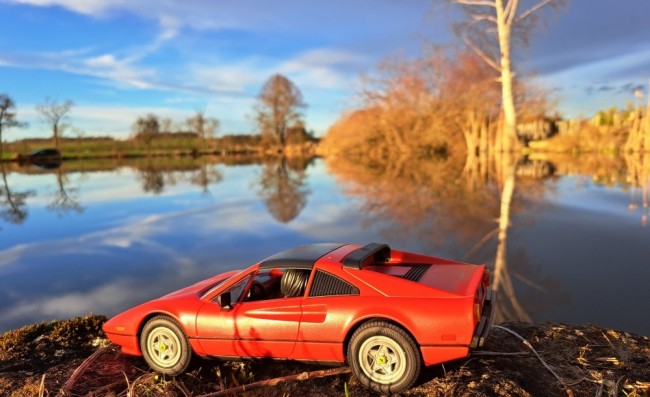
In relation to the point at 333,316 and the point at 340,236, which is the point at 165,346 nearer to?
the point at 333,316

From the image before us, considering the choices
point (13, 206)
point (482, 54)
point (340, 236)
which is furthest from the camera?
point (482, 54)

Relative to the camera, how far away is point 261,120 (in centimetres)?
6838

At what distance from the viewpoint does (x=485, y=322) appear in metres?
4.10

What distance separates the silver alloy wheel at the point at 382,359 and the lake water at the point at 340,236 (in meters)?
2.57

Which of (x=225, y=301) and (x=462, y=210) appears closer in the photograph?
(x=225, y=301)

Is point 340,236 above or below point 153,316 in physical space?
below

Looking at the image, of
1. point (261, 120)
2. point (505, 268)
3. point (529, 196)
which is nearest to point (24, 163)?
point (261, 120)

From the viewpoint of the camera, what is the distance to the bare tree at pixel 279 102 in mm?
67625

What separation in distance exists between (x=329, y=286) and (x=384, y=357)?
726 millimetres

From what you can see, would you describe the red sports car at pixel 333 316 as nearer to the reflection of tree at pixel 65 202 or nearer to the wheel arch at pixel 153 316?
the wheel arch at pixel 153 316

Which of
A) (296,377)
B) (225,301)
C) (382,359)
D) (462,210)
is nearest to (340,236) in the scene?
(462,210)

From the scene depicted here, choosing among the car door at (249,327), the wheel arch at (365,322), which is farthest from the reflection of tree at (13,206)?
the wheel arch at (365,322)

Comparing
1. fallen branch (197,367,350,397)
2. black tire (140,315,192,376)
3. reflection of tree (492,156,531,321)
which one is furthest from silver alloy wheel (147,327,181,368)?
reflection of tree (492,156,531,321)

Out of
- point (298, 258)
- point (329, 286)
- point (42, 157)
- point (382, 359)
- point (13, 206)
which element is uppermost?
point (42, 157)
